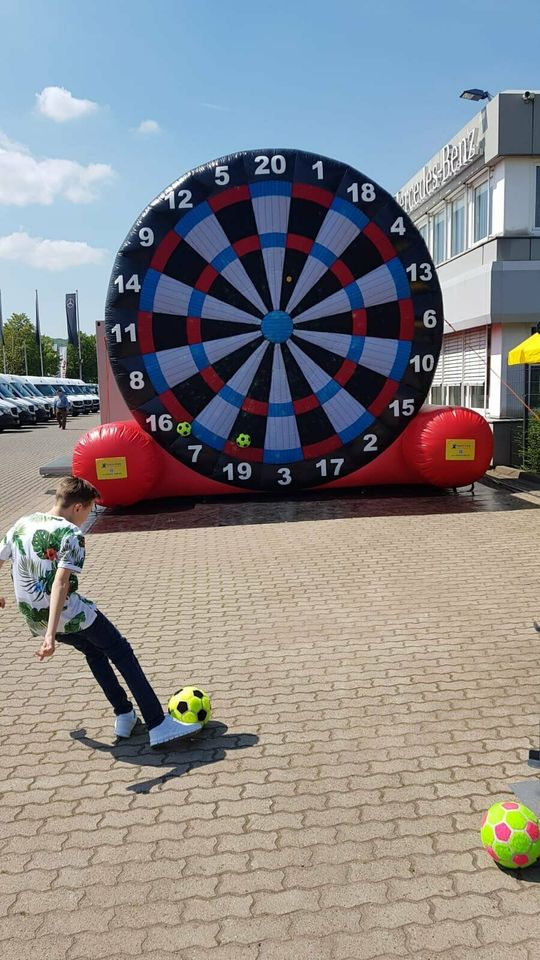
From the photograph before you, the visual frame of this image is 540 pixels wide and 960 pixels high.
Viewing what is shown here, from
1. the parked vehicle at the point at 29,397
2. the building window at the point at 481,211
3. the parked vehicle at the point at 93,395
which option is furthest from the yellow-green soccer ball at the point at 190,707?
the parked vehicle at the point at 93,395

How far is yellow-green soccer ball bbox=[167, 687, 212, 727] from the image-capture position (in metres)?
4.30

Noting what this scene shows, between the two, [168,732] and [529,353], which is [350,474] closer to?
[529,353]

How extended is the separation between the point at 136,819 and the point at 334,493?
8.50 metres

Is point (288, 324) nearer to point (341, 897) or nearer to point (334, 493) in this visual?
point (334, 493)

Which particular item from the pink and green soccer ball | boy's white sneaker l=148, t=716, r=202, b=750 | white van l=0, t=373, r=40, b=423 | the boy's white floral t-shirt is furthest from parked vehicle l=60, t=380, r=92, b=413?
the pink and green soccer ball

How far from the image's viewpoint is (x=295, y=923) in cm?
287

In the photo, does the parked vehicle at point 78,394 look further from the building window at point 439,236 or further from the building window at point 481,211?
the building window at point 481,211

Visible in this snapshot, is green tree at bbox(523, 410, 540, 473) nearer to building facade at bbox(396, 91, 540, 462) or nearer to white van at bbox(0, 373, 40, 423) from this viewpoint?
building facade at bbox(396, 91, 540, 462)

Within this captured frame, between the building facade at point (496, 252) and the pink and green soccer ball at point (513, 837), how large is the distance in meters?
11.5

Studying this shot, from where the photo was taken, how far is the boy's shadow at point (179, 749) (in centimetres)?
407

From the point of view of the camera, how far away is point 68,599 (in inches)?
160

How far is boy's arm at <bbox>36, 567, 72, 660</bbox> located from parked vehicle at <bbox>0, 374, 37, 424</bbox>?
3091 centimetres

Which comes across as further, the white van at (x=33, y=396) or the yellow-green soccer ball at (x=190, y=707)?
the white van at (x=33, y=396)

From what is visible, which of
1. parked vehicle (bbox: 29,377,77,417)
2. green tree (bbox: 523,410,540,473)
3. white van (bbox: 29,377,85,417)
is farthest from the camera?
white van (bbox: 29,377,85,417)
